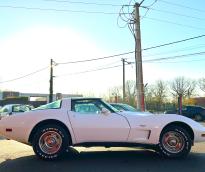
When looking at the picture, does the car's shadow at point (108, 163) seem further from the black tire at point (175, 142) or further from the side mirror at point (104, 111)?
the side mirror at point (104, 111)

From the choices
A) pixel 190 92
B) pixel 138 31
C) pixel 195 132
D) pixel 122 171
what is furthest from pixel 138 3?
pixel 190 92

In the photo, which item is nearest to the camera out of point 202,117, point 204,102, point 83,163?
point 83,163

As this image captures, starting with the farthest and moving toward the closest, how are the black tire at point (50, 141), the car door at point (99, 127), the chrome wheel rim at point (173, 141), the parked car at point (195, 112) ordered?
the parked car at point (195, 112) < the chrome wheel rim at point (173, 141) < the car door at point (99, 127) < the black tire at point (50, 141)

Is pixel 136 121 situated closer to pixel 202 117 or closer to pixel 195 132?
pixel 195 132

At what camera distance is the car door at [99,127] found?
827cm

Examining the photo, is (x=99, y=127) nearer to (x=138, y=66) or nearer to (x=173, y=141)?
(x=173, y=141)

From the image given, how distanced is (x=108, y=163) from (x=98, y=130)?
2.81 feet

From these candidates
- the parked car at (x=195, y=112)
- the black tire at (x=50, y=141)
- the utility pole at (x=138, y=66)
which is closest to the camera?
the black tire at (x=50, y=141)

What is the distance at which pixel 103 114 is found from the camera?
845 cm

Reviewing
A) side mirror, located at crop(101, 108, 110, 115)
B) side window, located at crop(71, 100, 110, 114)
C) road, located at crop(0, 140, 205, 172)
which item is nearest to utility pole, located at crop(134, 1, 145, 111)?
road, located at crop(0, 140, 205, 172)

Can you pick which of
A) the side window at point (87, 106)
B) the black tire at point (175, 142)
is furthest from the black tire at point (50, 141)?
the black tire at point (175, 142)

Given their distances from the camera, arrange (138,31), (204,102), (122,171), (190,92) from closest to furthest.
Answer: (122,171) → (138,31) → (204,102) → (190,92)

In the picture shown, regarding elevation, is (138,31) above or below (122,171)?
above

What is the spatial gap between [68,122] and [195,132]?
2615 mm
